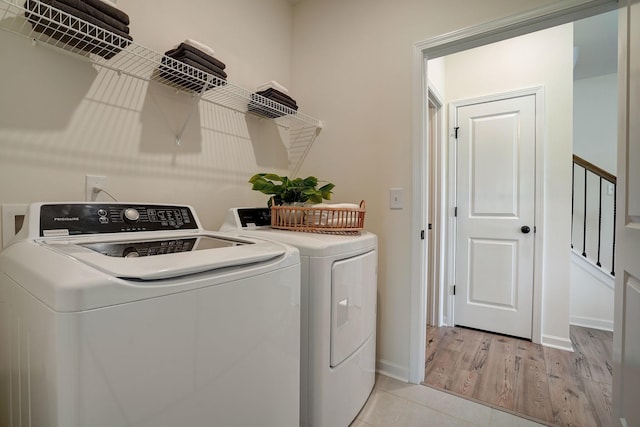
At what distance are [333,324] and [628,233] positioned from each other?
3.50 ft

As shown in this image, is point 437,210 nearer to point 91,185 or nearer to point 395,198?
point 395,198

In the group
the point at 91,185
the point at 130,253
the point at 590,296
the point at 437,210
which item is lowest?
the point at 590,296

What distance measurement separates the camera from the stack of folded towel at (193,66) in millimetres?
1331

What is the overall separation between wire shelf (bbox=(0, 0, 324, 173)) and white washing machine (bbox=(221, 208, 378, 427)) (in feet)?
2.69

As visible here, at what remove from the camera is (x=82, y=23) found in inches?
39.7

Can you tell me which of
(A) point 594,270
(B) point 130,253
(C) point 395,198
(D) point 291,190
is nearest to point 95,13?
(B) point 130,253

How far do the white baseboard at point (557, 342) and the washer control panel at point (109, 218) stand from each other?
2668mm

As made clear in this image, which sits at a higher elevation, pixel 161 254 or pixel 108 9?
pixel 108 9

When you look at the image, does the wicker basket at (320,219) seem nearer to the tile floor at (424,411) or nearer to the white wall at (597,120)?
the tile floor at (424,411)

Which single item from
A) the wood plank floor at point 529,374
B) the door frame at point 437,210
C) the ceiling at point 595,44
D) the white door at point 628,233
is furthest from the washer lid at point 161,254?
the ceiling at point 595,44

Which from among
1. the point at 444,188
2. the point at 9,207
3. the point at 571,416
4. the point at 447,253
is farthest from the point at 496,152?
the point at 9,207

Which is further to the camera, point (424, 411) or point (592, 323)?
point (592, 323)

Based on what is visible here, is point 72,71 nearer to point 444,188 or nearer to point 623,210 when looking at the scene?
point 623,210

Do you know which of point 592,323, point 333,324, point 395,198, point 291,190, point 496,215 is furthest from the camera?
point 592,323
